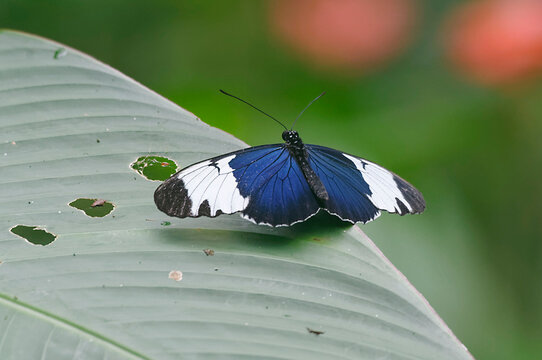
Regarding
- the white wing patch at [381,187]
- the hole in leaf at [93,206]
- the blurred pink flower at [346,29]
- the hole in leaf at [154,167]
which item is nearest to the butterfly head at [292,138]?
the white wing patch at [381,187]

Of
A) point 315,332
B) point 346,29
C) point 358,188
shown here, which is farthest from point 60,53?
point 346,29

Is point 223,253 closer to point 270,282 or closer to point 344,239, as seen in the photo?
point 270,282

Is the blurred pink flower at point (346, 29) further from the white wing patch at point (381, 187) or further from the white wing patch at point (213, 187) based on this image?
the white wing patch at point (213, 187)

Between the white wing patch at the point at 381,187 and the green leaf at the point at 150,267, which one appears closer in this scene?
the green leaf at the point at 150,267

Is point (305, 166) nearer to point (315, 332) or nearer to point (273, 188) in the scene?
point (273, 188)

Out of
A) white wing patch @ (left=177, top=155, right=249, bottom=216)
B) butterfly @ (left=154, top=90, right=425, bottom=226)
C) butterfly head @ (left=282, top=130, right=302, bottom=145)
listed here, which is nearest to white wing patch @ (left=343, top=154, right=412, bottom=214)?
butterfly @ (left=154, top=90, right=425, bottom=226)
